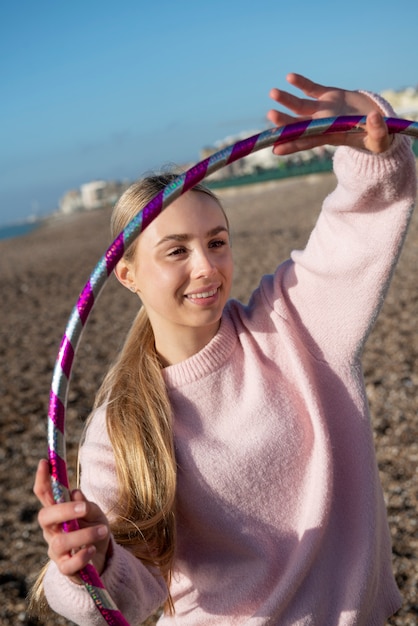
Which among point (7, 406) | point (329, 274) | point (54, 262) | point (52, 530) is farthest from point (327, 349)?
point (54, 262)

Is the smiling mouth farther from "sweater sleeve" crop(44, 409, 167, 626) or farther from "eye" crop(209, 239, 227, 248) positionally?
"sweater sleeve" crop(44, 409, 167, 626)

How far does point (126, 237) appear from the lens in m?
2.02

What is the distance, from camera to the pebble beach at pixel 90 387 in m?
5.14

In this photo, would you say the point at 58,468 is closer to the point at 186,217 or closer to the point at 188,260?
the point at 188,260

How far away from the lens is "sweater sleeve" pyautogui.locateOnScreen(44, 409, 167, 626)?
2.02 m

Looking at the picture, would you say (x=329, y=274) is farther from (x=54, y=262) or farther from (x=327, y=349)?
(x=54, y=262)

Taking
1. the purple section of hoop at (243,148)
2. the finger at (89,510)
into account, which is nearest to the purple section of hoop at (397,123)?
the purple section of hoop at (243,148)

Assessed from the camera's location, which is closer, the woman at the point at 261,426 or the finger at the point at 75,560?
the finger at the point at 75,560

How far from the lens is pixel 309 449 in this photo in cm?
240

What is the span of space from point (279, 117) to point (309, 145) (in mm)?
118

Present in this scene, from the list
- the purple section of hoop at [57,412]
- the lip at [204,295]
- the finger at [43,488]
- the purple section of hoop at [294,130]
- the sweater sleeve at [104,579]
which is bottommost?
the sweater sleeve at [104,579]

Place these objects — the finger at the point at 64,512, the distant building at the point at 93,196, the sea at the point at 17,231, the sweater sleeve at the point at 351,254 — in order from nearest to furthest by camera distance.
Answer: the finger at the point at 64,512, the sweater sleeve at the point at 351,254, the sea at the point at 17,231, the distant building at the point at 93,196

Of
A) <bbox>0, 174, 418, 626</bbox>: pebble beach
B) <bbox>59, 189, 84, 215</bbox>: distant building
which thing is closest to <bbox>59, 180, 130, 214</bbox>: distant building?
<bbox>59, 189, 84, 215</bbox>: distant building

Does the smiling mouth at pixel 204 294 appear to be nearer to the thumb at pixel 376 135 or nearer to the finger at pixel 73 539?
the thumb at pixel 376 135
